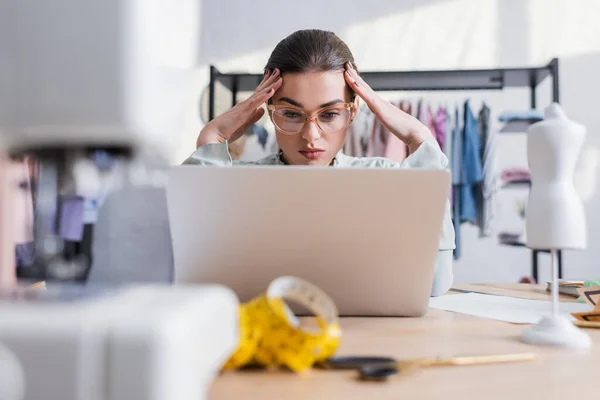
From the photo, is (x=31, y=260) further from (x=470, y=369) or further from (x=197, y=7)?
(x=470, y=369)

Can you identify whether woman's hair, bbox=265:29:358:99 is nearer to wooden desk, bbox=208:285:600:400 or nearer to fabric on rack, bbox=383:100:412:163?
wooden desk, bbox=208:285:600:400

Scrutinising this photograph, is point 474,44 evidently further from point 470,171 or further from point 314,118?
point 314,118

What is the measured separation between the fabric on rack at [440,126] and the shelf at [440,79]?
5.4 inches

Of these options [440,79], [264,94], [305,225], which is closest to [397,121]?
[264,94]

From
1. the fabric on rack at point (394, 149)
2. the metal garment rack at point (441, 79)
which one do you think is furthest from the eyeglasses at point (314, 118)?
the fabric on rack at point (394, 149)

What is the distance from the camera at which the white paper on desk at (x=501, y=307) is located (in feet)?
2.66

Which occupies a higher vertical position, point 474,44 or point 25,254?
point 474,44

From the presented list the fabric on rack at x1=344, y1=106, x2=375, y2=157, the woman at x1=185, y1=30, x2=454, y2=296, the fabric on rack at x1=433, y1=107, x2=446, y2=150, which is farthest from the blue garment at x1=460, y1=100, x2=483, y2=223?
the woman at x1=185, y1=30, x2=454, y2=296

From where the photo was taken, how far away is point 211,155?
1163 mm

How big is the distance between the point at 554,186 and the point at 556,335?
0.54ft

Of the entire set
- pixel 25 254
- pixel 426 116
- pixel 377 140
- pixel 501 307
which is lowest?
pixel 501 307

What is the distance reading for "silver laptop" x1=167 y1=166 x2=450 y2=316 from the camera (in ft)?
2.07

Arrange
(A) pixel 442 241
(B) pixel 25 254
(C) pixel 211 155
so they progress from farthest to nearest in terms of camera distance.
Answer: (C) pixel 211 155 < (A) pixel 442 241 < (B) pixel 25 254

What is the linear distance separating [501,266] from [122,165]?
119 inches
